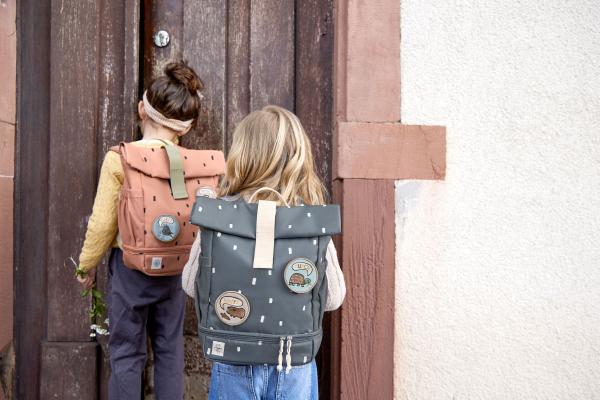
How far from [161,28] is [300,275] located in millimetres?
1600

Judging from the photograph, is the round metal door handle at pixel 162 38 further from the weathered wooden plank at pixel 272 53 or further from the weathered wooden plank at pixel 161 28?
the weathered wooden plank at pixel 272 53

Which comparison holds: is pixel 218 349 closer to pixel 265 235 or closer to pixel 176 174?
pixel 265 235

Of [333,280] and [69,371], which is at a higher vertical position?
[333,280]

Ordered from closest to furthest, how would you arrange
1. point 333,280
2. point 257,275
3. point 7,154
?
1. point 257,275
2. point 333,280
3. point 7,154

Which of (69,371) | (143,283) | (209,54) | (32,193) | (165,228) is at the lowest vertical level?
(69,371)

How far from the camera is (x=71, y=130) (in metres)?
2.45

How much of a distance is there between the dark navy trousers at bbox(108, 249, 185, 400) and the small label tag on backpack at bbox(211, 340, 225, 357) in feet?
2.06

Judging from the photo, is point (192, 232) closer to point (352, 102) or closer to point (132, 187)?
point (132, 187)

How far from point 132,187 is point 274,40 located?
1017mm

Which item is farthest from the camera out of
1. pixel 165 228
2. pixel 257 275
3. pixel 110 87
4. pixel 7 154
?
pixel 110 87

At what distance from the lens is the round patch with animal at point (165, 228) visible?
6.21ft

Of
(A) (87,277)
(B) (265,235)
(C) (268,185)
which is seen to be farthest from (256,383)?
(A) (87,277)

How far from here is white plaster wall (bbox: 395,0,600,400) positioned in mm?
2090

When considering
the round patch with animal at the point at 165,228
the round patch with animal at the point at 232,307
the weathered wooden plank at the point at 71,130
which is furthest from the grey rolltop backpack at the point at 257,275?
the weathered wooden plank at the point at 71,130
